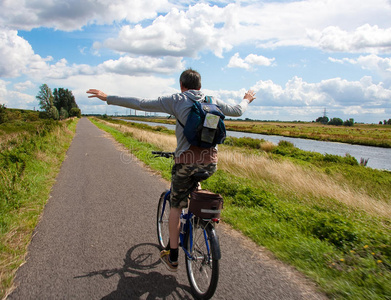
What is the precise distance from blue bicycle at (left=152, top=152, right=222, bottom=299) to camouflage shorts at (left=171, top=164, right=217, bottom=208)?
69mm

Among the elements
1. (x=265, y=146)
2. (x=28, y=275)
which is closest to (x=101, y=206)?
(x=28, y=275)

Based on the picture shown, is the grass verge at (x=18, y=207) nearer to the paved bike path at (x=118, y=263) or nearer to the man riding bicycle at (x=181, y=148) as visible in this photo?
the paved bike path at (x=118, y=263)

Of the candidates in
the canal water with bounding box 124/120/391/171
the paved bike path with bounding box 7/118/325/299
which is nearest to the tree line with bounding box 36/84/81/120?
the canal water with bounding box 124/120/391/171

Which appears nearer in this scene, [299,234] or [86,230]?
[299,234]

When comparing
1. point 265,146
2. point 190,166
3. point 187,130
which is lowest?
point 265,146

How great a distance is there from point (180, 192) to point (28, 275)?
77.0 inches

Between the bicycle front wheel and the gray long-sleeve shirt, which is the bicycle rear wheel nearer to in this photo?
the bicycle front wheel

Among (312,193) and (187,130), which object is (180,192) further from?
(312,193)

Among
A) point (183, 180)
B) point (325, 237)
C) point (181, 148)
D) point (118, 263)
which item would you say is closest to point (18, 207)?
point (118, 263)

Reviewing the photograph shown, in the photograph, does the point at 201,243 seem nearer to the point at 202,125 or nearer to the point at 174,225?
the point at 174,225

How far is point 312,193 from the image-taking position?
270 inches

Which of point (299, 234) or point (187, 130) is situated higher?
point (187, 130)

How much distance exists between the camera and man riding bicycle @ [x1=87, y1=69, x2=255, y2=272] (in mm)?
2570

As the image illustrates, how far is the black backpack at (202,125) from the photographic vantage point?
2.40 m
